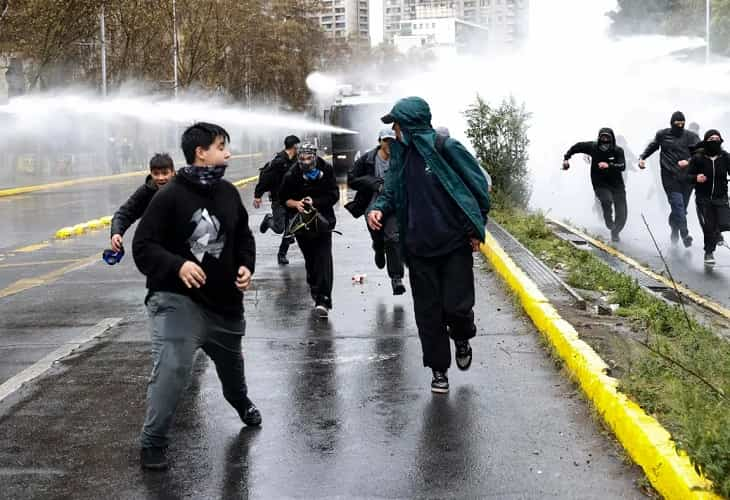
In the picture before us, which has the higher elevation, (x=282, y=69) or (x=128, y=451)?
(x=282, y=69)

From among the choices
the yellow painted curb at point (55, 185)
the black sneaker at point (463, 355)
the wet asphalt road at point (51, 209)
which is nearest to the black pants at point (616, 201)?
the wet asphalt road at point (51, 209)

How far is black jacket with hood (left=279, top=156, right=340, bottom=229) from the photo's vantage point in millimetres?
10688

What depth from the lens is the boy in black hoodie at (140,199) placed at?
26.0 ft

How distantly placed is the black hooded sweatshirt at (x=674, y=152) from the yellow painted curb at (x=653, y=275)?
3.91 ft

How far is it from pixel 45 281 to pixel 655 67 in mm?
29653

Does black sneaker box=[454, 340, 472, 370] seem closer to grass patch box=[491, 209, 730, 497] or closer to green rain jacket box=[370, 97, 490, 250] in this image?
green rain jacket box=[370, 97, 490, 250]

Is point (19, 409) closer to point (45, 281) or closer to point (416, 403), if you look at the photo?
point (416, 403)

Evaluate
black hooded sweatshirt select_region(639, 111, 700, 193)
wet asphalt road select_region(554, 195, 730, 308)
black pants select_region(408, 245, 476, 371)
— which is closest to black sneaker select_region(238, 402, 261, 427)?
black pants select_region(408, 245, 476, 371)

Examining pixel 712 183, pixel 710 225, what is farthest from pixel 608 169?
pixel 710 225

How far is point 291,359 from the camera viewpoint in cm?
839

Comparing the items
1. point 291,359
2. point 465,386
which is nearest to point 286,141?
point 291,359

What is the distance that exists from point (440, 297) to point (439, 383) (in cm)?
52

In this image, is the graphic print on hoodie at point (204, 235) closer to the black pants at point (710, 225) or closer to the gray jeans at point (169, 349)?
the gray jeans at point (169, 349)

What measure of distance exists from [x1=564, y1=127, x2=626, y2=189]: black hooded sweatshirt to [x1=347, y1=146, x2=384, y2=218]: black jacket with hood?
6.73 meters
